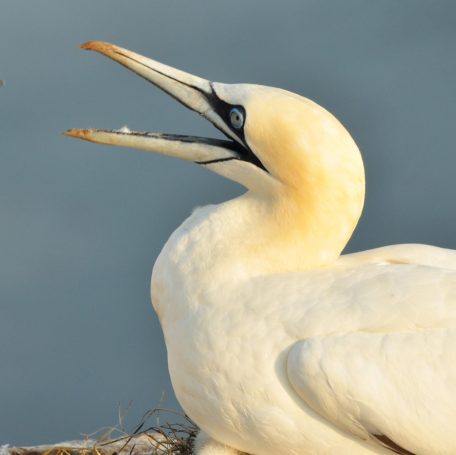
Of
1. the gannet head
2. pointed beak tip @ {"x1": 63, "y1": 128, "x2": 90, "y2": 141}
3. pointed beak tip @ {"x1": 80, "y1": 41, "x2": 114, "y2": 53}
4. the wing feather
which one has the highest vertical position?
pointed beak tip @ {"x1": 80, "y1": 41, "x2": 114, "y2": 53}

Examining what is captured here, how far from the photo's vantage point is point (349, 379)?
26.1 ft

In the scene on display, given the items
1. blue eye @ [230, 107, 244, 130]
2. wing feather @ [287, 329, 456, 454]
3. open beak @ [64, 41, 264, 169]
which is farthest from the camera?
open beak @ [64, 41, 264, 169]

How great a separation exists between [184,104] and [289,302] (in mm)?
1303

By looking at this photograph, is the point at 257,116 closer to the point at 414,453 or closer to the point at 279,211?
the point at 279,211

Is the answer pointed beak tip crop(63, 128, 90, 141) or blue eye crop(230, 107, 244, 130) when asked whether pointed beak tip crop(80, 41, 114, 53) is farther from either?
blue eye crop(230, 107, 244, 130)

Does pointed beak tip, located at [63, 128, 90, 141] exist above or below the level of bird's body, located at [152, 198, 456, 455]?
above

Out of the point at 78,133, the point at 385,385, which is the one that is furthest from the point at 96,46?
the point at 385,385

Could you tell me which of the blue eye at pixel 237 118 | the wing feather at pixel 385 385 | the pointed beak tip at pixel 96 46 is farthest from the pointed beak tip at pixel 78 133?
the wing feather at pixel 385 385

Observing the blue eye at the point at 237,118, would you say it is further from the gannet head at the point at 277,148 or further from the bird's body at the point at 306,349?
the bird's body at the point at 306,349

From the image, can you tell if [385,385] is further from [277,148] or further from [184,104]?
[184,104]

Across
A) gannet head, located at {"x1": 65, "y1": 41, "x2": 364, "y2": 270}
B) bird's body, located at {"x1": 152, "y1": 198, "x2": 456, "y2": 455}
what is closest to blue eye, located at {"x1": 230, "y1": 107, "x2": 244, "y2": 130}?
gannet head, located at {"x1": 65, "y1": 41, "x2": 364, "y2": 270}

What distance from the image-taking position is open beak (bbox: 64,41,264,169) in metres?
8.65

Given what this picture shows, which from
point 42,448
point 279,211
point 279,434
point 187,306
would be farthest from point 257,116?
point 42,448

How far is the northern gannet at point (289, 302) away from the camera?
8.02m
